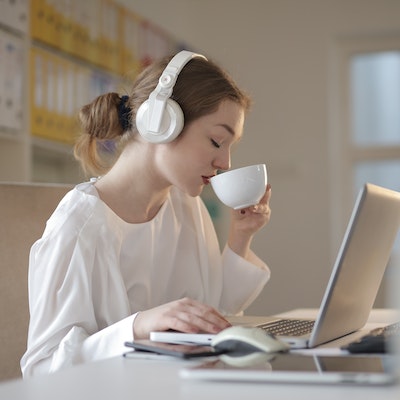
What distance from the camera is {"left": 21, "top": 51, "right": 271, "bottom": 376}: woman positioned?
1367 mm

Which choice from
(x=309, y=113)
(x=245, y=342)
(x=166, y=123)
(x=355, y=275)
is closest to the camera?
(x=245, y=342)

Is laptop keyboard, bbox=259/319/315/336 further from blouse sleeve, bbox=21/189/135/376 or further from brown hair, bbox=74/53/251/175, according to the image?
brown hair, bbox=74/53/251/175

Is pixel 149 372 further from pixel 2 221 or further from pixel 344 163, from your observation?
pixel 344 163

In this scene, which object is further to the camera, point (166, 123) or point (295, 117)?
point (295, 117)

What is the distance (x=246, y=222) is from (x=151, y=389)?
1038 millimetres

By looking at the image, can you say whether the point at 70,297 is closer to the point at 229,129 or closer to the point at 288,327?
the point at 288,327

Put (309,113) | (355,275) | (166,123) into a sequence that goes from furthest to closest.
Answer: (309,113) → (166,123) → (355,275)

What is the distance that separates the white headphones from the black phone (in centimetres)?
61

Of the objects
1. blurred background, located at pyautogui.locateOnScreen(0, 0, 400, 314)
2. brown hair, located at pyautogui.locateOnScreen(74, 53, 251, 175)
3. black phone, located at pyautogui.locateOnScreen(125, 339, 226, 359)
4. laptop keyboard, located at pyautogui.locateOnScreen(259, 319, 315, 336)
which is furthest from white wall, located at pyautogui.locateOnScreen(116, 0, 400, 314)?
black phone, located at pyautogui.locateOnScreen(125, 339, 226, 359)

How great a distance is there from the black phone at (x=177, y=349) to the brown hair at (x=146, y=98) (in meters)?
0.68

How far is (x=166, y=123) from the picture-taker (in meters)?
1.58

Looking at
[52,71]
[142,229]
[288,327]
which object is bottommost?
[288,327]

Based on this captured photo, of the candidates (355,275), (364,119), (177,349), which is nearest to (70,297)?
(177,349)

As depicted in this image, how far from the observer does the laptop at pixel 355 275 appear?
3.28ft
